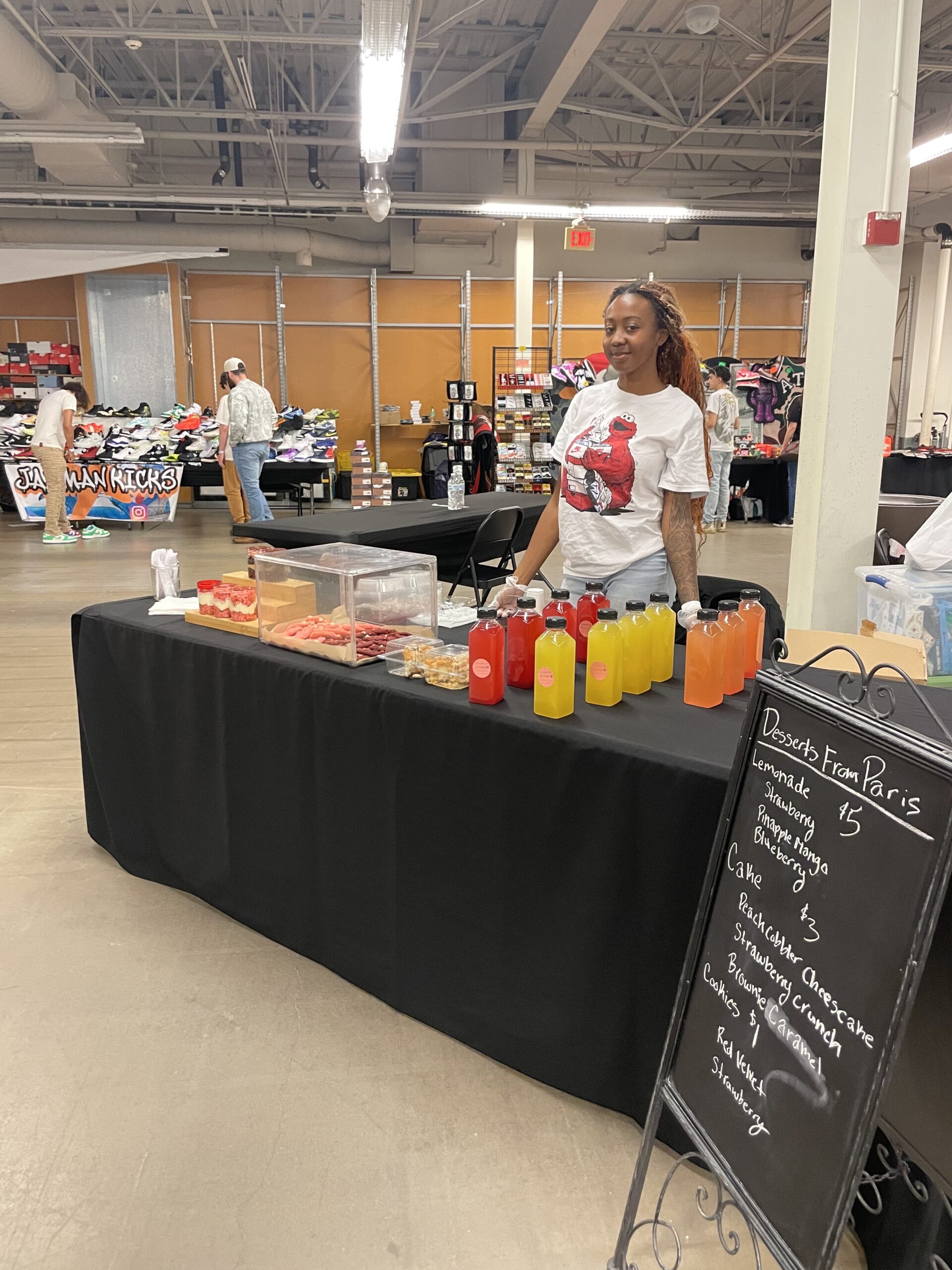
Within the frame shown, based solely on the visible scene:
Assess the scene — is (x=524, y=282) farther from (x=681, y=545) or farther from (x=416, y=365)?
(x=681, y=545)

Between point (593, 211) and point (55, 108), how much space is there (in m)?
5.65

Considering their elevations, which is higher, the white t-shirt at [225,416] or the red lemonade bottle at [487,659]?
the white t-shirt at [225,416]

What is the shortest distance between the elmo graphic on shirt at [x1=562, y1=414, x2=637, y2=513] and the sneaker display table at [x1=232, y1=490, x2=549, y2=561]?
149 centimetres

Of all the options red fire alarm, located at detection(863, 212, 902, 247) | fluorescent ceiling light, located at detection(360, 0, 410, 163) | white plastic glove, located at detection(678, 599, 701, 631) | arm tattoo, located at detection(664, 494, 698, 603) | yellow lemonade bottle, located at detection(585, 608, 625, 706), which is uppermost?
fluorescent ceiling light, located at detection(360, 0, 410, 163)

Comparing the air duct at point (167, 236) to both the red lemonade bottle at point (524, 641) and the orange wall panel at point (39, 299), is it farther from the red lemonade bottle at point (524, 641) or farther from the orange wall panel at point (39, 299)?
the red lemonade bottle at point (524, 641)

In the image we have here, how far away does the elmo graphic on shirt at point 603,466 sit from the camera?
2359 millimetres

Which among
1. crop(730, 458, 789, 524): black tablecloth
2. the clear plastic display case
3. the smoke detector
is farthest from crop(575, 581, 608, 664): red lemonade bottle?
crop(730, 458, 789, 524): black tablecloth

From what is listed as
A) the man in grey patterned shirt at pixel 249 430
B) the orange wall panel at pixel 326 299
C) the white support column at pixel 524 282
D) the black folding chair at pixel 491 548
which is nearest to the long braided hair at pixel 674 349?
the black folding chair at pixel 491 548

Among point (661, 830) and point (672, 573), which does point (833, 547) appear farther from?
point (661, 830)

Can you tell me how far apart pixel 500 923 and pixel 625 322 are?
149cm

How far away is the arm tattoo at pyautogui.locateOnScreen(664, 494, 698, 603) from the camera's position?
2.37 m

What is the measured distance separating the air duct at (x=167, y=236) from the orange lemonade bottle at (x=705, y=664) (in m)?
13.0

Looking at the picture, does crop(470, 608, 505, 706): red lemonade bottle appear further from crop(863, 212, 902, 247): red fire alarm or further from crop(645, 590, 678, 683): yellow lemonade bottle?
crop(863, 212, 902, 247): red fire alarm

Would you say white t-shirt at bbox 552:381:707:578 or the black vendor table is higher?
white t-shirt at bbox 552:381:707:578
